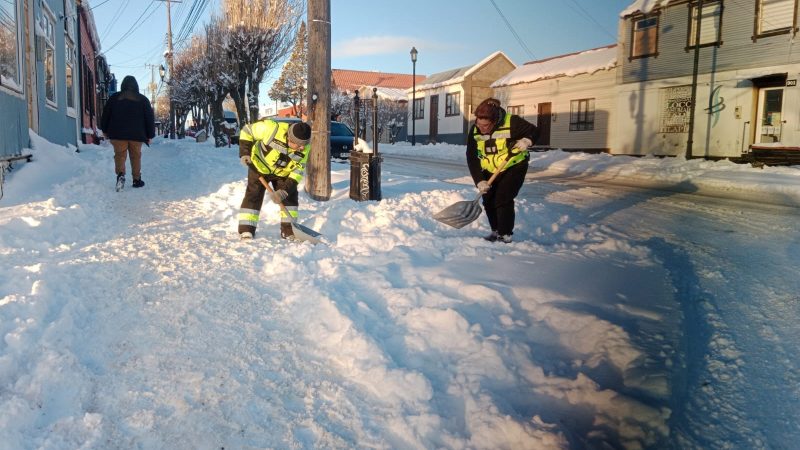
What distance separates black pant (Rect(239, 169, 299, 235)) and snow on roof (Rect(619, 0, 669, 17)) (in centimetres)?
2096

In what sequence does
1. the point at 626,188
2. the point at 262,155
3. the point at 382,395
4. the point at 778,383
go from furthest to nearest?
the point at 626,188, the point at 262,155, the point at 778,383, the point at 382,395

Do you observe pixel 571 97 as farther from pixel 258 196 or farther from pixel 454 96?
pixel 258 196

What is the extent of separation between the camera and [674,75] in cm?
2203

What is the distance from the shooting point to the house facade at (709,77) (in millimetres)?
18531

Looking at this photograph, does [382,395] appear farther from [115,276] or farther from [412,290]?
[115,276]

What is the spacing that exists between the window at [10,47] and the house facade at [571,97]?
64.2ft

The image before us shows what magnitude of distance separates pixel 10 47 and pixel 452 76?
108 feet

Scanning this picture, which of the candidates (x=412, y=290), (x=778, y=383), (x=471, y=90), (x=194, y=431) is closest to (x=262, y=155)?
(x=412, y=290)

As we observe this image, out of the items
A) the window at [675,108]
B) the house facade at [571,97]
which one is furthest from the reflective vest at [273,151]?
the house facade at [571,97]

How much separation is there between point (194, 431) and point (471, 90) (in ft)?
123

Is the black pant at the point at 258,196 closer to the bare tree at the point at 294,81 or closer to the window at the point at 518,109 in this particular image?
the window at the point at 518,109

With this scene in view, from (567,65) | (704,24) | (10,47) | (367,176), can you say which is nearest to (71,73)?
(10,47)

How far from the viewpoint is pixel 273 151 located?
6230 millimetres

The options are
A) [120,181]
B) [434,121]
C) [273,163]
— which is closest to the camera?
[273,163]
